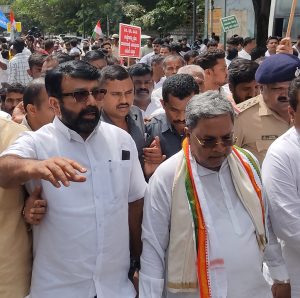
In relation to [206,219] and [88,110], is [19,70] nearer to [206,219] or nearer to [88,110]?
[88,110]

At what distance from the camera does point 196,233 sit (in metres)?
2.21

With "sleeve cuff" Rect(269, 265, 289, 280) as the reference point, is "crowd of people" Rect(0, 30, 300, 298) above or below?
above

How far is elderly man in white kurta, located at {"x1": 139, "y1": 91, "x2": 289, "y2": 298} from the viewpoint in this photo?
2215mm

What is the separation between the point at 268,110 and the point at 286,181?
35.3 inches

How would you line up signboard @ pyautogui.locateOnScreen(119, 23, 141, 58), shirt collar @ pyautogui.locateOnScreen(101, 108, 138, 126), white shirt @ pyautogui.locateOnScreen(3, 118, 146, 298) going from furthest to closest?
signboard @ pyautogui.locateOnScreen(119, 23, 141, 58), shirt collar @ pyautogui.locateOnScreen(101, 108, 138, 126), white shirt @ pyautogui.locateOnScreen(3, 118, 146, 298)

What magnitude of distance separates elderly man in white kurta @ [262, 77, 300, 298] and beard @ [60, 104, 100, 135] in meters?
0.90

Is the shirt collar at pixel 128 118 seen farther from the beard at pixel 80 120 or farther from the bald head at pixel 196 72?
the beard at pixel 80 120

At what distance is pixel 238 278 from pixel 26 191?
995 millimetres

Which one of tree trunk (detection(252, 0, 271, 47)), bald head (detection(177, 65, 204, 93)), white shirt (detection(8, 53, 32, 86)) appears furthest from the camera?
tree trunk (detection(252, 0, 271, 47))

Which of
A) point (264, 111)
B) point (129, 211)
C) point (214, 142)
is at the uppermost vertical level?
point (214, 142)

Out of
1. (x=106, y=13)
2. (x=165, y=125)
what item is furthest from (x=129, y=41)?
(x=106, y=13)

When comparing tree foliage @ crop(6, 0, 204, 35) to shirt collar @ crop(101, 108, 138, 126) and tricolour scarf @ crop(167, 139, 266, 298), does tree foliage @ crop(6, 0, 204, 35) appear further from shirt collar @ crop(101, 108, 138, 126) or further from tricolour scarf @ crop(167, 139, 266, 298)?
tricolour scarf @ crop(167, 139, 266, 298)

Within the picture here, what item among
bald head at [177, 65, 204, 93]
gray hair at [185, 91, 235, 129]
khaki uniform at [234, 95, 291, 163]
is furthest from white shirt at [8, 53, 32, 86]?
gray hair at [185, 91, 235, 129]

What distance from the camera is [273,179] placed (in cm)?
254
